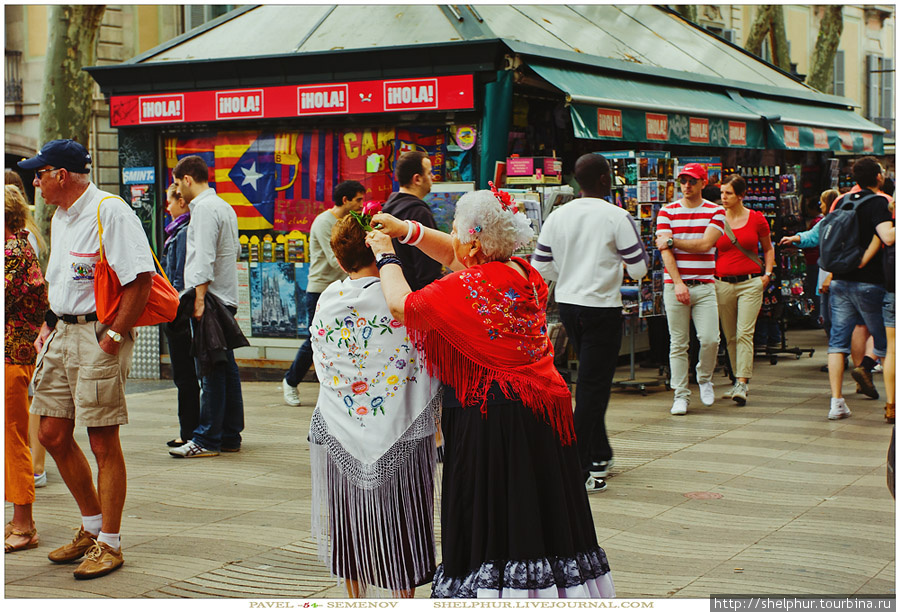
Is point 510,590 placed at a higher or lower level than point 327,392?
lower

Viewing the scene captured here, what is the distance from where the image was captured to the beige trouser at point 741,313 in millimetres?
9422

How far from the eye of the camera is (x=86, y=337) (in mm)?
4977

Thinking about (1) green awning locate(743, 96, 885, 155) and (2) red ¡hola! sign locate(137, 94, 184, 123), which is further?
(1) green awning locate(743, 96, 885, 155)

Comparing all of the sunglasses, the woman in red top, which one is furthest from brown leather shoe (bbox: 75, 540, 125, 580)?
the woman in red top

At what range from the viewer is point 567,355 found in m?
10.6

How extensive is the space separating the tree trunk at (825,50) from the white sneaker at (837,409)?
16530mm

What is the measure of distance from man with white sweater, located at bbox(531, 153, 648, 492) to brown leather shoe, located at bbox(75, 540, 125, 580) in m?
2.68

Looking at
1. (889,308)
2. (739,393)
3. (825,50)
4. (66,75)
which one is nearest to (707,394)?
(739,393)

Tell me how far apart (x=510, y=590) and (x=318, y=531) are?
808 mm

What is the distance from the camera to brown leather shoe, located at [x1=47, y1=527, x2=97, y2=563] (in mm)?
5090

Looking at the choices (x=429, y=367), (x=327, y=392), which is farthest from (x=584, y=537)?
(x=327, y=392)

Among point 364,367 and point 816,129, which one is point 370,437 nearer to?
point 364,367

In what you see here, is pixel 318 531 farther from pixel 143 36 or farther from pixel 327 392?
pixel 143 36

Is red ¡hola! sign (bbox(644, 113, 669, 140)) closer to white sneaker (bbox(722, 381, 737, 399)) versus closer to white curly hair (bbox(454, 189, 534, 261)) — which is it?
white sneaker (bbox(722, 381, 737, 399))
